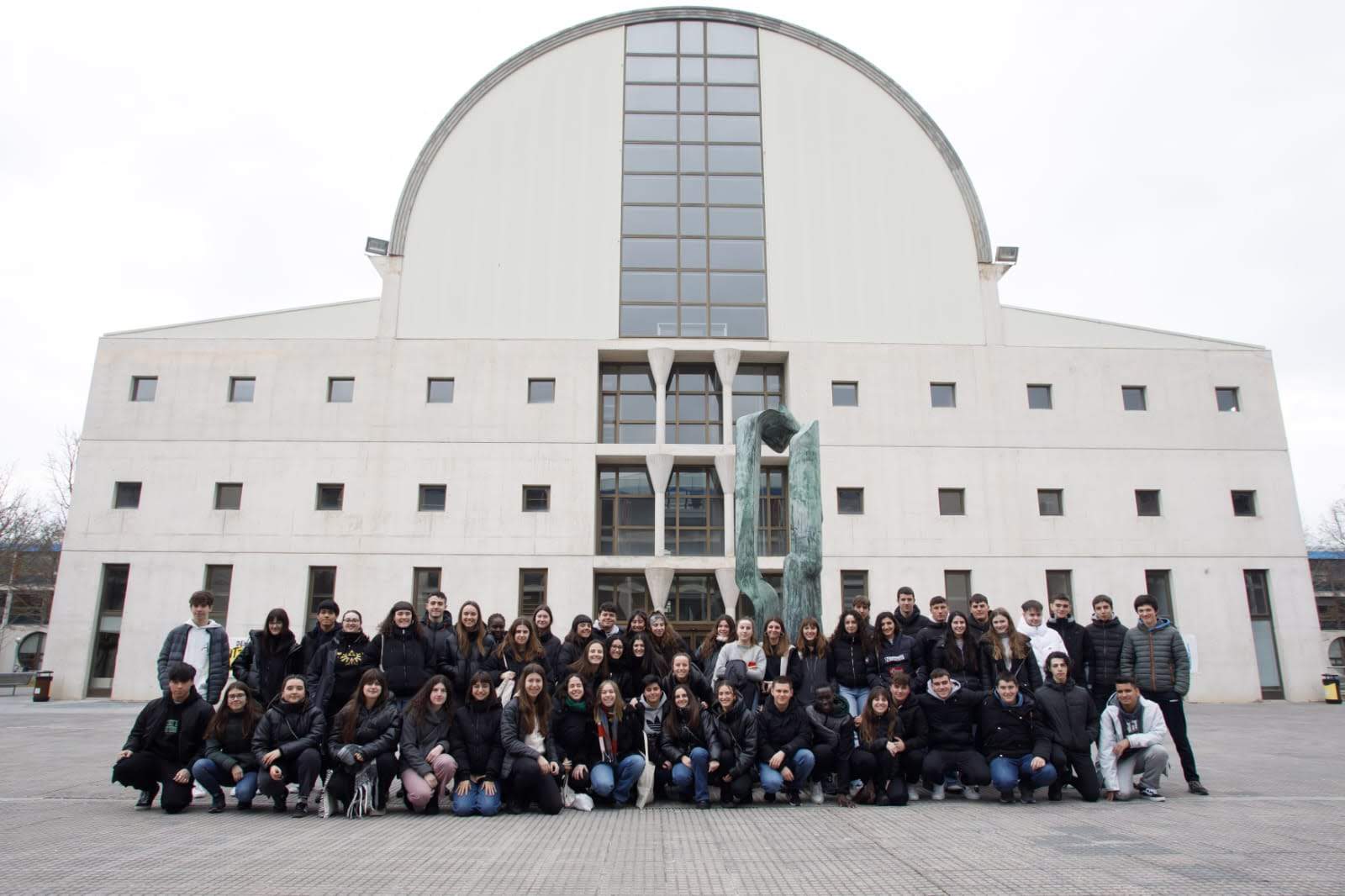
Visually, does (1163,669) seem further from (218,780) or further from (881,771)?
(218,780)

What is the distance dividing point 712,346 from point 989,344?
8199mm

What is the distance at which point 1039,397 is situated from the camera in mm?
24891

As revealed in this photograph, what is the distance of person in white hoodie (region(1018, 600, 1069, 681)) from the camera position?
8.56 m

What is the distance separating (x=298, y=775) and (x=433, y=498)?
654 inches

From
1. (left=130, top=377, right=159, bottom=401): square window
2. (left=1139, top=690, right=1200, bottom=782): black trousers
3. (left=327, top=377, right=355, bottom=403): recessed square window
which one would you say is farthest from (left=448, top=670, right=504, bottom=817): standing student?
(left=130, top=377, right=159, bottom=401): square window

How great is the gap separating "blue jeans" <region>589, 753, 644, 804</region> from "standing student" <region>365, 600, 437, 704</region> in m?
1.89

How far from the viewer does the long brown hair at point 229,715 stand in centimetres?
745

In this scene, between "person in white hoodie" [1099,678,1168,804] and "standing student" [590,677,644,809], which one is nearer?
"standing student" [590,677,644,809]

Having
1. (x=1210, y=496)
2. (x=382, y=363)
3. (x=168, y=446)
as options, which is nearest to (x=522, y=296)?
(x=382, y=363)

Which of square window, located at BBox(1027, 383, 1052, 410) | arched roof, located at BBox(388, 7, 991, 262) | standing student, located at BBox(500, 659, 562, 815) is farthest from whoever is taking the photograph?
arched roof, located at BBox(388, 7, 991, 262)

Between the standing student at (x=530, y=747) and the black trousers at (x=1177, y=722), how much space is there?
5.85 meters

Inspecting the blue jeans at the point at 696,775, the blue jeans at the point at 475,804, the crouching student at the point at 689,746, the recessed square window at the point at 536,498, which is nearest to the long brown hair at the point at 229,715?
the blue jeans at the point at 475,804

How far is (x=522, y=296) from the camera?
989 inches

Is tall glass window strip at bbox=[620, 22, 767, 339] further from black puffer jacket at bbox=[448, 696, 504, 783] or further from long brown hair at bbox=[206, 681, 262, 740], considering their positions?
long brown hair at bbox=[206, 681, 262, 740]
